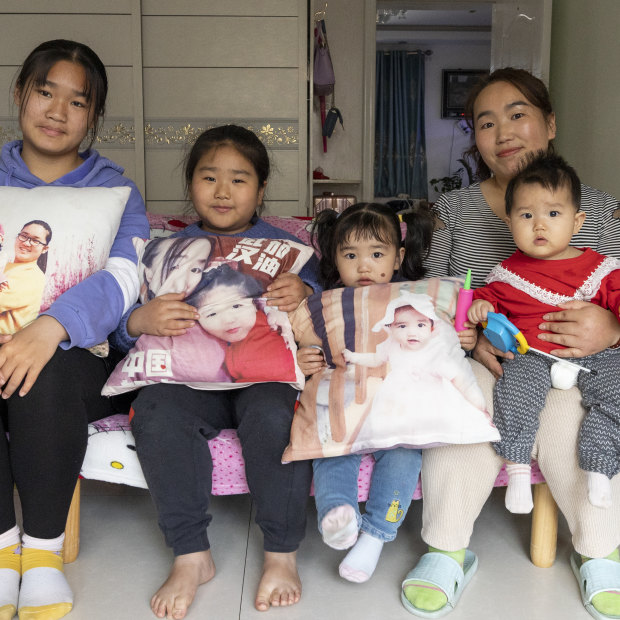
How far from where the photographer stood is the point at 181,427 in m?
1.31

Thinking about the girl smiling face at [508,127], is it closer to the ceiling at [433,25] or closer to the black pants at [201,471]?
the black pants at [201,471]

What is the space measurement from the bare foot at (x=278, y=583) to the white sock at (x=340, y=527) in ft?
0.40

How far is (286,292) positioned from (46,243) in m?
0.49

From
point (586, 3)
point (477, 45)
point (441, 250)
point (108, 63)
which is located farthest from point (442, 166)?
point (441, 250)

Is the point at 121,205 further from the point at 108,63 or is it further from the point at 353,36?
the point at 353,36

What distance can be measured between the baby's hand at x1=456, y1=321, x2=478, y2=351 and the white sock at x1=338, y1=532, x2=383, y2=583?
0.44 m

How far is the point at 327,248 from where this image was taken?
1701mm

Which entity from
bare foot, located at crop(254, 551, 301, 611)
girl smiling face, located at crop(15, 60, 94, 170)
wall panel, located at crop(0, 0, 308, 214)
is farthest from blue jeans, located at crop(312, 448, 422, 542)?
wall panel, located at crop(0, 0, 308, 214)

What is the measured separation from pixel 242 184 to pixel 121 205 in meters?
0.29

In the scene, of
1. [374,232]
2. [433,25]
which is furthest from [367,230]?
[433,25]

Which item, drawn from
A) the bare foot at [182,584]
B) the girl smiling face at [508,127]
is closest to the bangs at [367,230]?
the girl smiling face at [508,127]

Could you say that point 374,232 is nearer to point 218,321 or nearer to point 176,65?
point 218,321

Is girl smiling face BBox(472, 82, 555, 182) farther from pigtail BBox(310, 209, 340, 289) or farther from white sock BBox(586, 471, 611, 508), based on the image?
white sock BBox(586, 471, 611, 508)

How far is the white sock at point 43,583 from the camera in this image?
1.19 m
